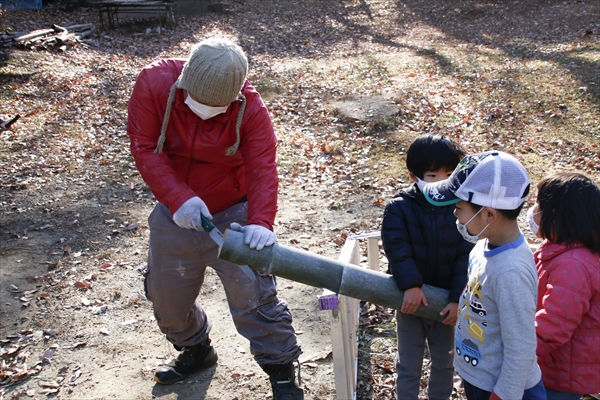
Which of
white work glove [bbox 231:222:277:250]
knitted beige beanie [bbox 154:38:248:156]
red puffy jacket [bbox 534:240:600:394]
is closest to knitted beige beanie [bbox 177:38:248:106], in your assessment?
knitted beige beanie [bbox 154:38:248:156]

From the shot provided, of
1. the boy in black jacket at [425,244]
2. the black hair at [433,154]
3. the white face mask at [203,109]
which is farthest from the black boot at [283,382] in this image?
the white face mask at [203,109]

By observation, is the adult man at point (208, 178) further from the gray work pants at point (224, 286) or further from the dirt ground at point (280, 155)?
the dirt ground at point (280, 155)

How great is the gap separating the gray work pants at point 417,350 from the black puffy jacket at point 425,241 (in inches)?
11.7

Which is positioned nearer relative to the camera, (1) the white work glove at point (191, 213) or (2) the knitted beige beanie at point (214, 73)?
(2) the knitted beige beanie at point (214, 73)

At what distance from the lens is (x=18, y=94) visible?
1101cm

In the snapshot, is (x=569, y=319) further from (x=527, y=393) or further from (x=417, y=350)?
(x=417, y=350)

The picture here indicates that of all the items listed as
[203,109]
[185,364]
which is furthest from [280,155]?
[203,109]

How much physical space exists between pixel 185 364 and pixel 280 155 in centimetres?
516

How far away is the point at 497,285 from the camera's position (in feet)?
7.71

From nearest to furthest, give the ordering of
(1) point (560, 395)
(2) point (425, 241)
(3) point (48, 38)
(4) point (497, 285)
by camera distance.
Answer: (4) point (497, 285) < (1) point (560, 395) < (2) point (425, 241) < (3) point (48, 38)

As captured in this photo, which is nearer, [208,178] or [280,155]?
[208,178]

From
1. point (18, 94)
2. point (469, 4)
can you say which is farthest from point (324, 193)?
point (469, 4)

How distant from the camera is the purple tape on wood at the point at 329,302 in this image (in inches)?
116

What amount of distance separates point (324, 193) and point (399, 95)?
14.8 ft
